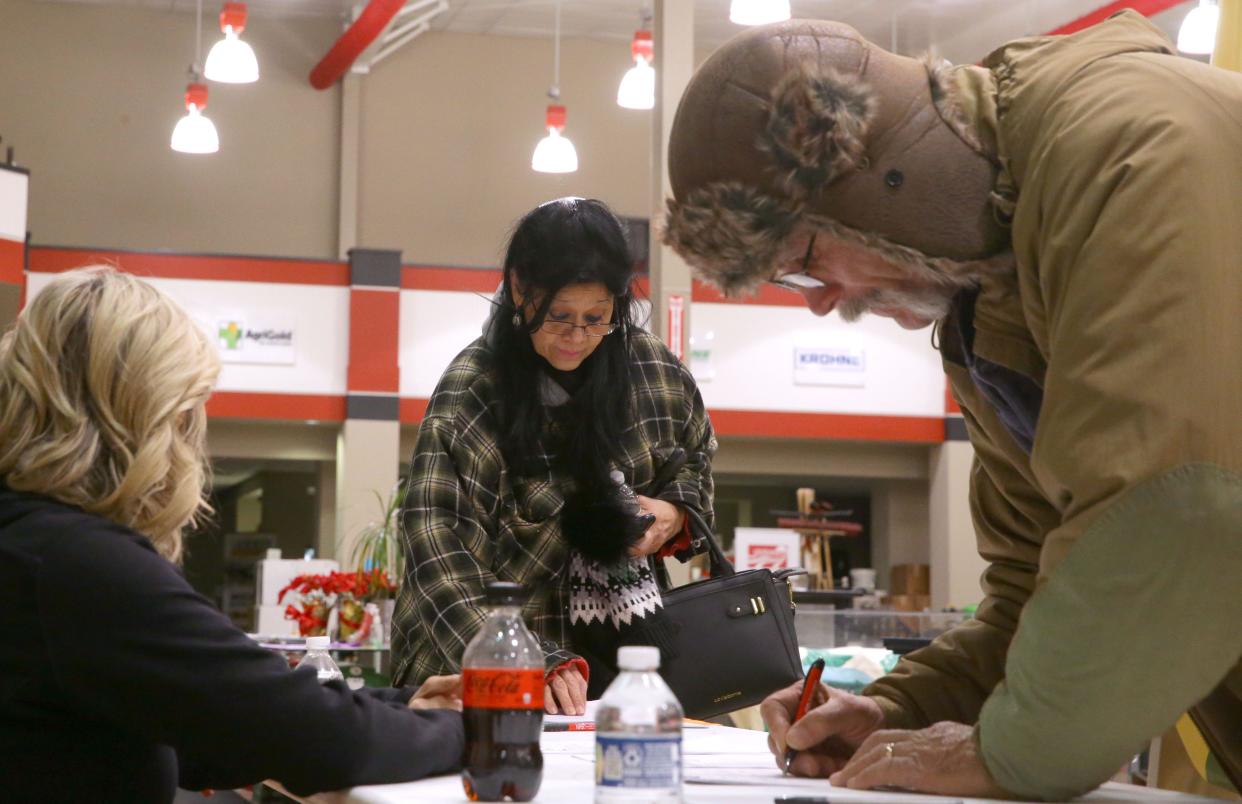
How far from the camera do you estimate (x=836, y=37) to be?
1.53 m

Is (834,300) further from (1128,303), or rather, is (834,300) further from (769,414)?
(769,414)

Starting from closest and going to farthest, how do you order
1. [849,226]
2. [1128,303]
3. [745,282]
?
1. [1128,303]
2. [849,226]
3. [745,282]

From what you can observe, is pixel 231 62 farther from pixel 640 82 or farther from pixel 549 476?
pixel 549 476

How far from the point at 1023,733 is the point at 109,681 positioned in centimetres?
83

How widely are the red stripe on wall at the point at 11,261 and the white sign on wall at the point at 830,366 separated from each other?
674 centimetres

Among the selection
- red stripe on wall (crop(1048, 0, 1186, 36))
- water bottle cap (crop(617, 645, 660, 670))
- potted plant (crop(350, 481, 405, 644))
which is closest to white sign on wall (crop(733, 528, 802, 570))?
potted plant (crop(350, 481, 405, 644))

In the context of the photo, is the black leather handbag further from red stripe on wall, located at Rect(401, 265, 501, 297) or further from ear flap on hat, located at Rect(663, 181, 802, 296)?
red stripe on wall, located at Rect(401, 265, 501, 297)

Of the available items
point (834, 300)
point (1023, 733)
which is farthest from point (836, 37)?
point (1023, 733)

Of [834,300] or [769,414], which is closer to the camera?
[834,300]

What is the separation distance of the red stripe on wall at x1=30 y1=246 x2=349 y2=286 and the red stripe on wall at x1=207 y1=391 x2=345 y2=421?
3.47ft

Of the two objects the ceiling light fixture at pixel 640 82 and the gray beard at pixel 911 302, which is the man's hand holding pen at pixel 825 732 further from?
the ceiling light fixture at pixel 640 82

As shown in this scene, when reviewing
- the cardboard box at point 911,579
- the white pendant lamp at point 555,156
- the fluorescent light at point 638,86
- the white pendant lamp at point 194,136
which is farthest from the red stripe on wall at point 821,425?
the fluorescent light at point 638,86

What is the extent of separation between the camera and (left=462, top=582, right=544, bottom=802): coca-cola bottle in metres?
1.34

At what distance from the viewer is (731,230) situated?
1.55 m
